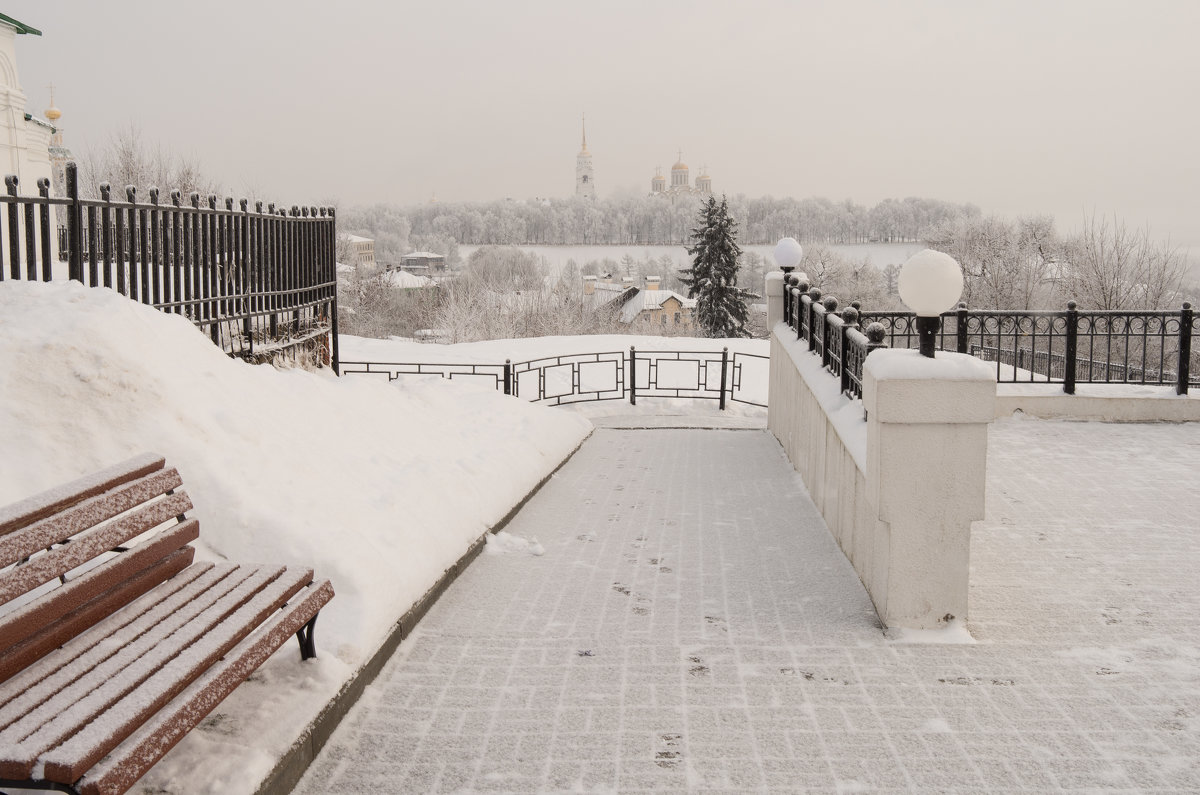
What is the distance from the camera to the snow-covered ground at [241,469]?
12.6 feet

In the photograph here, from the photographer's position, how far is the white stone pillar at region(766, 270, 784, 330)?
1174cm

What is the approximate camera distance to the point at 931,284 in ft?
16.4

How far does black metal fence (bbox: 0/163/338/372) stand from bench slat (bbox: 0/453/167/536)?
3554 mm

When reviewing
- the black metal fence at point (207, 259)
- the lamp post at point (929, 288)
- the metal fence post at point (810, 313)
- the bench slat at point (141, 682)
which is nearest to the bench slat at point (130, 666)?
the bench slat at point (141, 682)

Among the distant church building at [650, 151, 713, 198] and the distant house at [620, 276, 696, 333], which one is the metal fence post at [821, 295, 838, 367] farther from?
the distant church building at [650, 151, 713, 198]

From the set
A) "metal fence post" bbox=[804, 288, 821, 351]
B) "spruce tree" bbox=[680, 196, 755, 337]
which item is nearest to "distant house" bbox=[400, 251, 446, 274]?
"spruce tree" bbox=[680, 196, 755, 337]

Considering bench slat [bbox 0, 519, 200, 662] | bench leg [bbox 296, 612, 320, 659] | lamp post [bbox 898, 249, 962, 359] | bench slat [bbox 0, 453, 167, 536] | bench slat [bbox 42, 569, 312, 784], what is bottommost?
bench leg [bbox 296, 612, 320, 659]

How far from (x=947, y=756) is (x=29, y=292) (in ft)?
19.0

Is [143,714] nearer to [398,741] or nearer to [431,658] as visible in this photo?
[398,741]

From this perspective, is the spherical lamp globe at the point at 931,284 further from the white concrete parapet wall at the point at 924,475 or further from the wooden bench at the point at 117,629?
the wooden bench at the point at 117,629

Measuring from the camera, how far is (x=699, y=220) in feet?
178

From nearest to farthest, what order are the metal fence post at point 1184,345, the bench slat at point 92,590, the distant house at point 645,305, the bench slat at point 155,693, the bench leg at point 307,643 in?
the bench slat at point 155,693 < the bench slat at point 92,590 < the bench leg at point 307,643 < the metal fence post at point 1184,345 < the distant house at point 645,305

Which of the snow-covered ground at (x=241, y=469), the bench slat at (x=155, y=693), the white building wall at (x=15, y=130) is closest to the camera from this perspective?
the bench slat at (x=155, y=693)

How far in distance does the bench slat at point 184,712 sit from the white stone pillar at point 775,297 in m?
8.85
